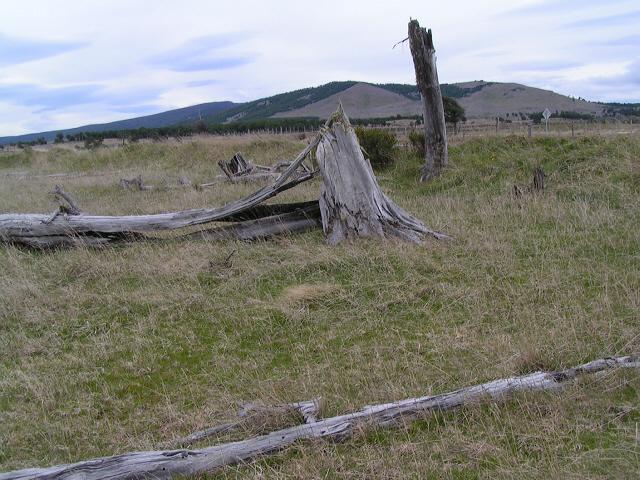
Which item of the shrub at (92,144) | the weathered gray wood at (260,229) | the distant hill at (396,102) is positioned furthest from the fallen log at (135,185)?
the distant hill at (396,102)

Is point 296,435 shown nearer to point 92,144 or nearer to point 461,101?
point 92,144

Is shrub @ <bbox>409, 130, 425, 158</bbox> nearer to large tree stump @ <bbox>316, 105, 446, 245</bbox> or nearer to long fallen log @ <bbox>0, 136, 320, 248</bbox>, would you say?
large tree stump @ <bbox>316, 105, 446, 245</bbox>

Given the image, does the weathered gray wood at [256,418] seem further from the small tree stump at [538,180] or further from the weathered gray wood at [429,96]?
the weathered gray wood at [429,96]

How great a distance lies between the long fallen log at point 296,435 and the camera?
310 centimetres

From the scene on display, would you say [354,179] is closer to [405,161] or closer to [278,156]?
[405,161]

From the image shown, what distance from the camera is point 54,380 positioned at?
4.81 m

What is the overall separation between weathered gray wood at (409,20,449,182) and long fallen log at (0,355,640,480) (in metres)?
11.1

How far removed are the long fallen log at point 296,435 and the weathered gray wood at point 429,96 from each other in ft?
36.4

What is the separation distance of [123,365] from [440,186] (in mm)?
9839

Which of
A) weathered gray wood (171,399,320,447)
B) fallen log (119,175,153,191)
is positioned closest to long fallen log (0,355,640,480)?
weathered gray wood (171,399,320,447)

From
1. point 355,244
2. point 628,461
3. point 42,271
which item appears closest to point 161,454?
point 628,461

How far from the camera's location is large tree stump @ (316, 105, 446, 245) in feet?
27.7

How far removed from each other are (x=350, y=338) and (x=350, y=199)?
3748 mm

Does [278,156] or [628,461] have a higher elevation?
[278,156]
